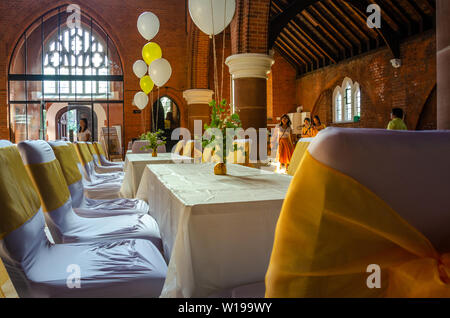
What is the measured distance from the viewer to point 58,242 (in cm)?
175

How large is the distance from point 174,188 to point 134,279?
49 centimetres

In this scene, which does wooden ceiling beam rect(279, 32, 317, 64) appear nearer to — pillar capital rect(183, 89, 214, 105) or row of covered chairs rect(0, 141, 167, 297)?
pillar capital rect(183, 89, 214, 105)

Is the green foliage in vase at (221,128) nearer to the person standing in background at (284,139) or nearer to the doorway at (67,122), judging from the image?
the person standing in background at (284,139)

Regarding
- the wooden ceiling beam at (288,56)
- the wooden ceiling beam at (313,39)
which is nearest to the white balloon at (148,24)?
the wooden ceiling beam at (313,39)

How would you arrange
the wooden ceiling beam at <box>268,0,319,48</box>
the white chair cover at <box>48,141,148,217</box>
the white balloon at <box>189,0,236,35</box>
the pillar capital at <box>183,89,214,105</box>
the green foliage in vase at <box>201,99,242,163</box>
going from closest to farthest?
the green foliage in vase at <box>201,99,242,163</box>
the white chair cover at <box>48,141,148,217</box>
the white balloon at <box>189,0,236,35</box>
the wooden ceiling beam at <box>268,0,319,48</box>
the pillar capital at <box>183,89,214,105</box>

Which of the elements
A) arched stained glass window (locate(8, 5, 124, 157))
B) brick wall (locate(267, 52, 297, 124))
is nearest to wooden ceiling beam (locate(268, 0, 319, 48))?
brick wall (locate(267, 52, 297, 124))

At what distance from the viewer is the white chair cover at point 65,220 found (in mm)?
1536

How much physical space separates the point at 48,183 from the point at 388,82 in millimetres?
10625

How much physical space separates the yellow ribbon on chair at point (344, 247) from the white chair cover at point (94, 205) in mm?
1888

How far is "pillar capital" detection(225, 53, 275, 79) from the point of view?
5.53 meters

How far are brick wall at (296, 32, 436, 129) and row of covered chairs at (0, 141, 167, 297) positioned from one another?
9.15 m

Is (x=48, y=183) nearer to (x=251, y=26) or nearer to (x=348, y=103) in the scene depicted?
(x=251, y=26)

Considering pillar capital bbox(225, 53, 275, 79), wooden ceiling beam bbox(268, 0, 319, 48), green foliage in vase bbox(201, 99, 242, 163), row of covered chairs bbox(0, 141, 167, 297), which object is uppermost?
wooden ceiling beam bbox(268, 0, 319, 48)

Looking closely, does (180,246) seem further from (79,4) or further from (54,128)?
(54,128)
